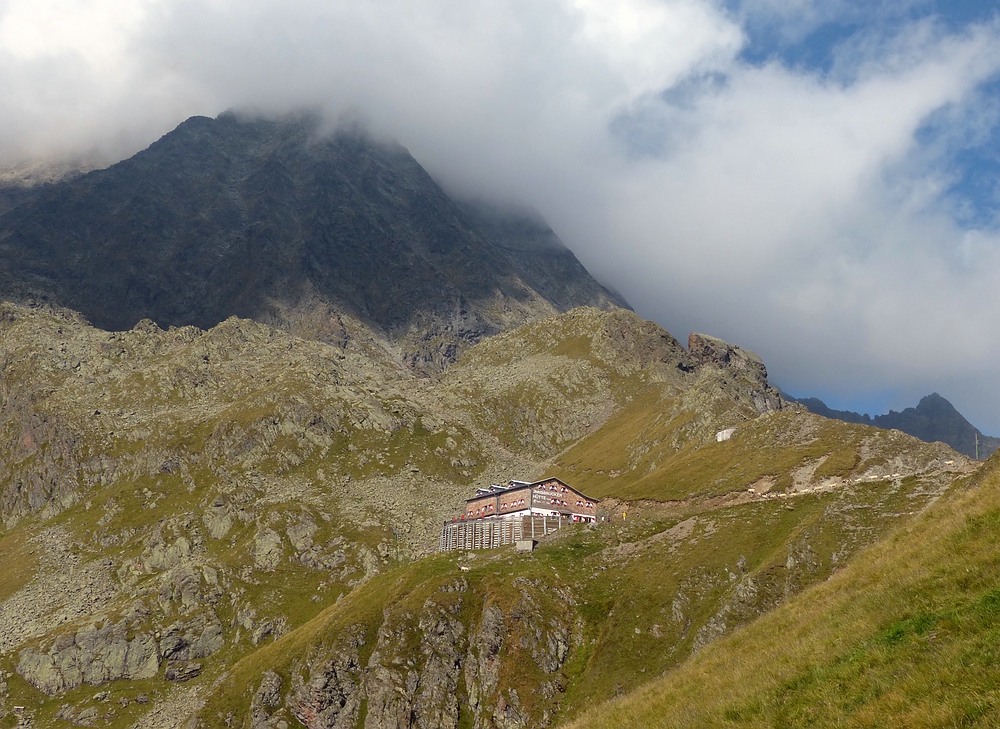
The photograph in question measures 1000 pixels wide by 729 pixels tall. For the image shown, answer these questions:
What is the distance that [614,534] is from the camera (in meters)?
124

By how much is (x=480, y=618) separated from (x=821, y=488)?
65309mm

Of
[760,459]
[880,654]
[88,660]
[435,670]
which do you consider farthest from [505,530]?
[880,654]

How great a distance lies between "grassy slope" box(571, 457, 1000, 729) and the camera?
1998 cm

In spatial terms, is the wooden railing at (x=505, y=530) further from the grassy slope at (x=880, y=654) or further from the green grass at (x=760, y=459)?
the grassy slope at (x=880, y=654)

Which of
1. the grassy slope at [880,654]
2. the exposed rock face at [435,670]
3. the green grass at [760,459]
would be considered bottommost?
the exposed rock face at [435,670]

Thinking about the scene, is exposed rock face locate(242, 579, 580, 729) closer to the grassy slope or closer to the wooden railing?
the wooden railing

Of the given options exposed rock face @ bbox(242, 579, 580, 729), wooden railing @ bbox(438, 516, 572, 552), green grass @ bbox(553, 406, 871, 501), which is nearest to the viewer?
exposed rock face @ bbox(242, 579, 580, 729)

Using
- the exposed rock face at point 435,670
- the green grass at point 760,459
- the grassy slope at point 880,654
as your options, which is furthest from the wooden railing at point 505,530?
the grassy slope at point 880,654

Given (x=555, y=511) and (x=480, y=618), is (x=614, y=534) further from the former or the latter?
(x=555, y=511)

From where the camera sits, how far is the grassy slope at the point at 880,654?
20.0 meters

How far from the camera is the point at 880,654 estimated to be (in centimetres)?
2359

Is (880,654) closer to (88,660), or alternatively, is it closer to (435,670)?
(435,670)

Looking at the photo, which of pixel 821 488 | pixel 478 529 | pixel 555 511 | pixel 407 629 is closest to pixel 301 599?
pixel 478 529

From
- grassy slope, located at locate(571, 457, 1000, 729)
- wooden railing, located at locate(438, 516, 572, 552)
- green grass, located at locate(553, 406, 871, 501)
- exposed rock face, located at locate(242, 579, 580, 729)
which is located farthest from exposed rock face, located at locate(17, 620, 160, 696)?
grassy slope, located at locate(571, 457, 1000, 729)
